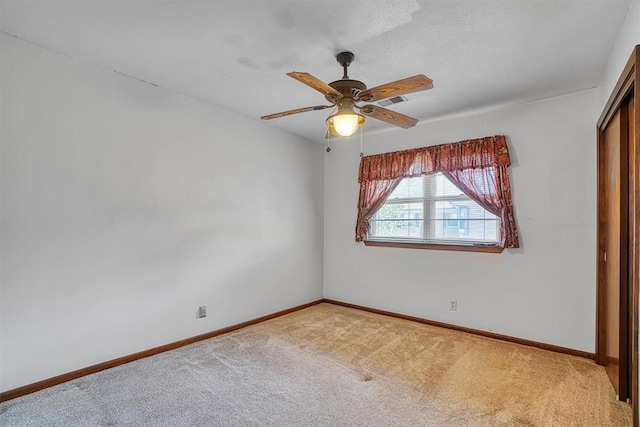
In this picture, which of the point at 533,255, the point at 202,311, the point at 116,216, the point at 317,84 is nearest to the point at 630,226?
the point at 533,255

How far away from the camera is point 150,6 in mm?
1954

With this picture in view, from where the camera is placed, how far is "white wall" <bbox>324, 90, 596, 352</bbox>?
3.12 metres

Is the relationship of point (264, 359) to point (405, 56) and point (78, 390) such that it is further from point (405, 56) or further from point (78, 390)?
point (405, 56)

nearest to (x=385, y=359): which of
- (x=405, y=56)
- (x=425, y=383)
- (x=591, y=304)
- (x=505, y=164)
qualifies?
(x=425, y=383)

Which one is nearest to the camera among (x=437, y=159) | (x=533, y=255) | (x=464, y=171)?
(x=533, y=255)

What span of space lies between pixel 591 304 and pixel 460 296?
1.20 m

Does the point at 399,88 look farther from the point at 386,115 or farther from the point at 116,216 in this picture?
the point at 116,216

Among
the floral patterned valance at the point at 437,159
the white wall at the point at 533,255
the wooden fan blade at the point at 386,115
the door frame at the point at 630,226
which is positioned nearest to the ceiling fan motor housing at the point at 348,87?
the wooden fan blade at the point at 386,115

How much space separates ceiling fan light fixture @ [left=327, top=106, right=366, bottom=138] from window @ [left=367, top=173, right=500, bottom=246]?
2.17 meters

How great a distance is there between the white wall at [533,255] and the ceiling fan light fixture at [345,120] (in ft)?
7.12

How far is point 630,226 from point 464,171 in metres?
1.64

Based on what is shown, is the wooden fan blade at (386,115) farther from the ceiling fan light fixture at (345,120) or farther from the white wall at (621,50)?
the white wall at (621,50)

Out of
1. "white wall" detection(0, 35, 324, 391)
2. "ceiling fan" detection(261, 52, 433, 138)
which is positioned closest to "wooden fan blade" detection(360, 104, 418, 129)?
"ceiling fan" detection(261, 52, 433, 138)

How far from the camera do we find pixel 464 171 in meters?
3.73
